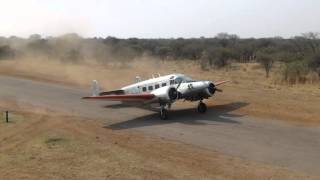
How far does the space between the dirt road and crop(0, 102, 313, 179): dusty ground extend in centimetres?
105

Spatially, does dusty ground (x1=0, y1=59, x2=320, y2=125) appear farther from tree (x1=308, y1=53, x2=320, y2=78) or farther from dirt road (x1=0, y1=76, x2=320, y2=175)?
tree (x1=308, y1=53, x2=320, y2=78)

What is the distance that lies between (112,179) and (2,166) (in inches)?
173

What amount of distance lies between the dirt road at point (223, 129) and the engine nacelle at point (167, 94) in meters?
1.18

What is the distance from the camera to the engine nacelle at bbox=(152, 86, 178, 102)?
2711 cm

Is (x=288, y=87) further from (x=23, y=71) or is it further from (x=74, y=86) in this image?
(x=23, y=71)

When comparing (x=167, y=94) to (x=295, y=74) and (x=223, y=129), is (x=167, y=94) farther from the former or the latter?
(x=295, y=74)

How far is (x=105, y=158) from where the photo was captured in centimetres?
1889

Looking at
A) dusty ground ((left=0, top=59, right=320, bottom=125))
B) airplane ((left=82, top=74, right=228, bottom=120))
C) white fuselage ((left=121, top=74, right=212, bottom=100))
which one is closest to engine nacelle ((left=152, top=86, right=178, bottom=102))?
airplane ((left=82, top=74, right=228, bottom=120))

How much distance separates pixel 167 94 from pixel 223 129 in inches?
167

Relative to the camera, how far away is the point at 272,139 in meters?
22.0

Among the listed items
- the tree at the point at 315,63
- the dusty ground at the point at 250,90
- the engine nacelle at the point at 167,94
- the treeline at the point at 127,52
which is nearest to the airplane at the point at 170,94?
the engine nacelle at the point at 167,94

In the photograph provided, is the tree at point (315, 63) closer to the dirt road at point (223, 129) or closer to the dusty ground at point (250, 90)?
the dusty ground at point (250, 90)

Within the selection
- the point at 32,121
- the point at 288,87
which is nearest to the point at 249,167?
the point at 32,121

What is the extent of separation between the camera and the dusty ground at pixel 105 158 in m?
17.0
